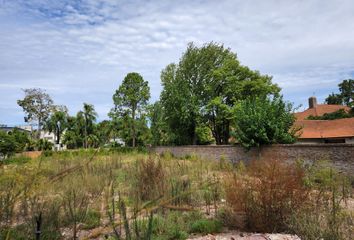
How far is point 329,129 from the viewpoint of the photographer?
905 inches

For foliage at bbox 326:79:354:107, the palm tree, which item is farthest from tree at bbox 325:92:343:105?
the palm tree

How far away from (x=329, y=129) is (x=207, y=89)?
11.2m

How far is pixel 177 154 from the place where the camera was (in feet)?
79.5

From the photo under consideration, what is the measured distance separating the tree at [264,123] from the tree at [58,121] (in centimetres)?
3500

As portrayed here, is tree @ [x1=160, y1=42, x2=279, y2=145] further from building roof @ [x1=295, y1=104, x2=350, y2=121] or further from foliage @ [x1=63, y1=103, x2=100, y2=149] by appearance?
foliage @ [x1=63, y1=103, x2=100, y2=149]

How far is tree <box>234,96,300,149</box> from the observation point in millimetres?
13375

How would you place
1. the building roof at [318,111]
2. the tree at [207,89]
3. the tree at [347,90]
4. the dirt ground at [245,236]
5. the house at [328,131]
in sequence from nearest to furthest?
the dirt ground at [245,236]
the house at [328,131]
the tree at [207,89]
the building roof at [318,111]
the tree at [347,90]

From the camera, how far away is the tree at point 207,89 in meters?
24.1

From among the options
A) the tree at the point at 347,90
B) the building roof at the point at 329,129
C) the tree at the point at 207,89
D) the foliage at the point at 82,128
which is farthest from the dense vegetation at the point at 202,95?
the tree at the point at 347,90

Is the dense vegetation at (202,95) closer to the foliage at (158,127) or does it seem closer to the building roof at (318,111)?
the foliage at (158,127)

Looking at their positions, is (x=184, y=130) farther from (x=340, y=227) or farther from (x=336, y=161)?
(x=340, y=227)

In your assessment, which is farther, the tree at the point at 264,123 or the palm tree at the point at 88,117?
the palm tree at the point at 88,117

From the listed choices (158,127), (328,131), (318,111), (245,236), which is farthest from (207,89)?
(245,236)

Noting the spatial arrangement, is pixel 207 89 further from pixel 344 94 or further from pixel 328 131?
pixel 344 94
